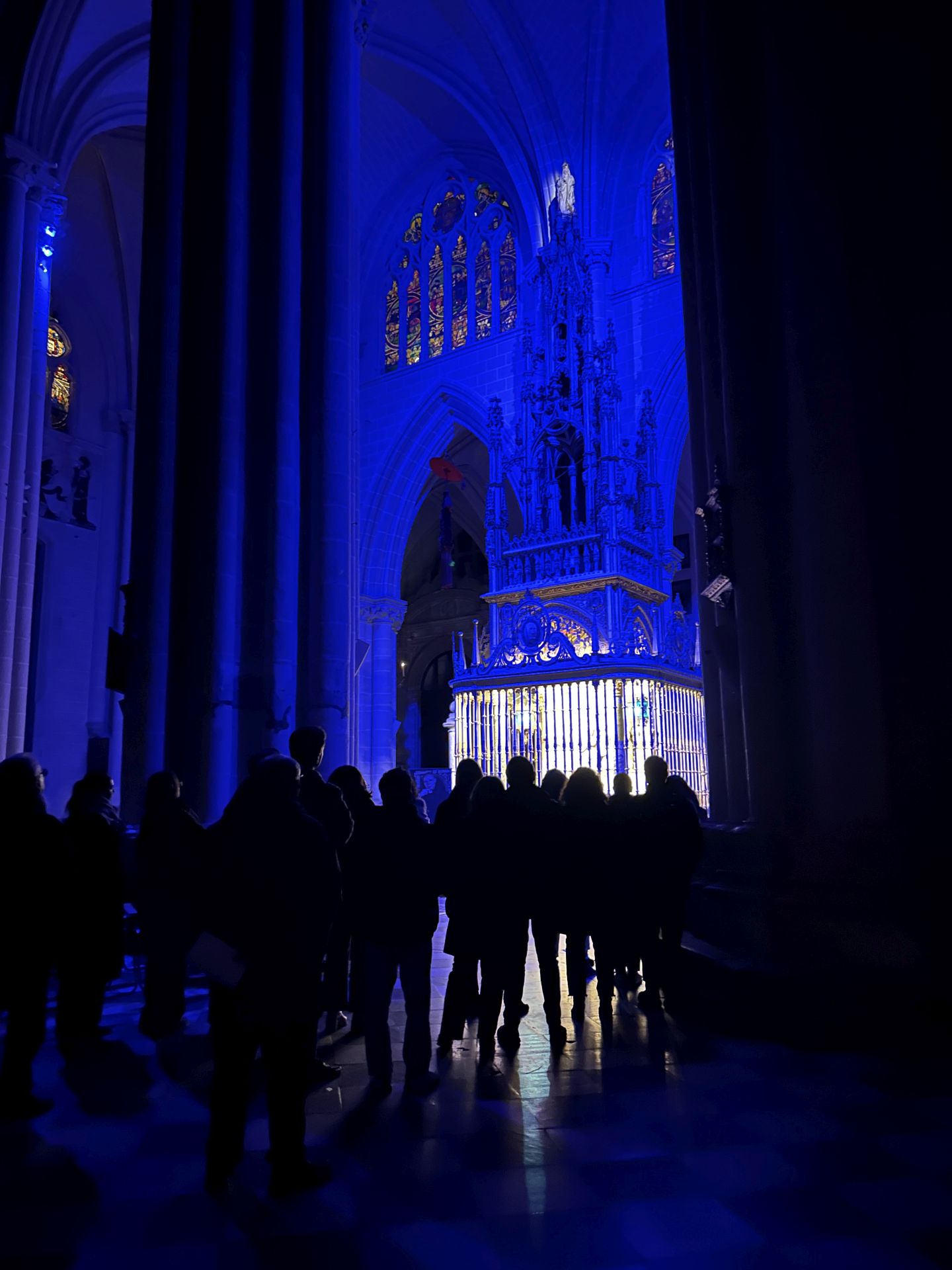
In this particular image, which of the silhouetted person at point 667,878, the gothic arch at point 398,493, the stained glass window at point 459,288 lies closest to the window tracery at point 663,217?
the stained glass window at point 459,288

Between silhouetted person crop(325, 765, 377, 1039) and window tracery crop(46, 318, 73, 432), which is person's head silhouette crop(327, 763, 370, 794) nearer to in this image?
silhouetted person crop(325, 765, 377, 1039)

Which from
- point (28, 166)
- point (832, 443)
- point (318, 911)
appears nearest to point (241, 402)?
point (832, 443)

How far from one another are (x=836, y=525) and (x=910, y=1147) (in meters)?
3.06

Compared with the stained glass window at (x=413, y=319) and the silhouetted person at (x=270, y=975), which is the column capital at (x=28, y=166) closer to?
the stained glass window at (x=413, y=319)

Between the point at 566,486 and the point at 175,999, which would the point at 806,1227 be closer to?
the point at 175,999

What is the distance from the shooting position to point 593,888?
16.5ft

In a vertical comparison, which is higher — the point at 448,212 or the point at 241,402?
the point at 448,212

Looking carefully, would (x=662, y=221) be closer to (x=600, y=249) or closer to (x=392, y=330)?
(x=600, y=249)

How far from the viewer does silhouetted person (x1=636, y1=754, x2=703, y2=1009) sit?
5.16 m

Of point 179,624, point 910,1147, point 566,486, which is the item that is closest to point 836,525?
point 910,1147

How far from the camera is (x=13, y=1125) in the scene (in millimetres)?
3391

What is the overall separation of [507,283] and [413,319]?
2689mm

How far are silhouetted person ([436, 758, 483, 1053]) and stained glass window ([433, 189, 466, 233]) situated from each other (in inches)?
797

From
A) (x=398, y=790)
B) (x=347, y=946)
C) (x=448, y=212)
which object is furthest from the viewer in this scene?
(x=448, y=212)
